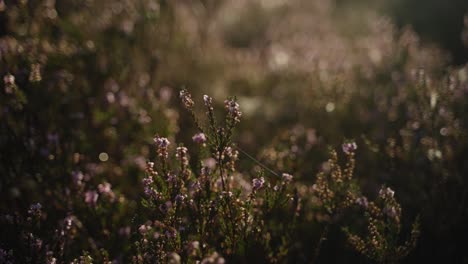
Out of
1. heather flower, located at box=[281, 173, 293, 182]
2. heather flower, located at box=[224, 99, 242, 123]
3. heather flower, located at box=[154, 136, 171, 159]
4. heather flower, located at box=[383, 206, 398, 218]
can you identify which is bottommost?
heather flower, located at box=[383, 206, 398, 218]

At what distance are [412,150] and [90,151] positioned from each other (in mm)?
2692

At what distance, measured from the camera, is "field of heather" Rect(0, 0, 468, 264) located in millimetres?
2234

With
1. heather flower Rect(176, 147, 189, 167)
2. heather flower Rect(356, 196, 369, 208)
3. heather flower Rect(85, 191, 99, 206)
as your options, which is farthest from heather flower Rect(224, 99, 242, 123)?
heather flower Rect(85, 191, 99, 206)

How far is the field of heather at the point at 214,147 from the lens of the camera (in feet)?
7.33

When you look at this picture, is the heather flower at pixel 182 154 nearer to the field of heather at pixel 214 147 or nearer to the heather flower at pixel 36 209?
the field of heather at pixel 214 147

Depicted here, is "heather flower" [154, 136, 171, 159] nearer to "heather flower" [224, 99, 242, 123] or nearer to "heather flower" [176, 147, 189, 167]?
"heather flower" [176, 147, 189, 167]

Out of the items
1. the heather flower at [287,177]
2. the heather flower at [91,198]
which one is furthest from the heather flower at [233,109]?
the heather flower at [91,198]

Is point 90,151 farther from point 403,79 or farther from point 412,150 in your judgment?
point 403,79

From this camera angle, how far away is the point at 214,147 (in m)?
2.14

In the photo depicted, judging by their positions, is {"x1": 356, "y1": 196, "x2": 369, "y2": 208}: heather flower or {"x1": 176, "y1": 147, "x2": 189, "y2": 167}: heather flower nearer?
{"x1": 176, "y1": 147, "x2": 189, "y2": 167}: heather flower

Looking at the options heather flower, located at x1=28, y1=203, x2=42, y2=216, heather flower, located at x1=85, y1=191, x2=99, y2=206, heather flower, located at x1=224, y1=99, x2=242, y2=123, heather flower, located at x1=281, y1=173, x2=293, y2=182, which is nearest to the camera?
heather flower, located at x1=224, y1=99, x2=242, y2=123

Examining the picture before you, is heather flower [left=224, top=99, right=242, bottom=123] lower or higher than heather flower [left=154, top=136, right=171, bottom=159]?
higher

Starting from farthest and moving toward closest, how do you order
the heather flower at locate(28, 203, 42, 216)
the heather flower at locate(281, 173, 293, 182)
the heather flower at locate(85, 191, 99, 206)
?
the heather flower at locate(85, 191, 99, 206) < the heather flower at locate(281, 173, 293, 182) < the heather flower at locate(28, 203, 42, 216)

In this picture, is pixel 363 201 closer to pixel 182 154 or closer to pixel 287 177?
pixel 287 177
